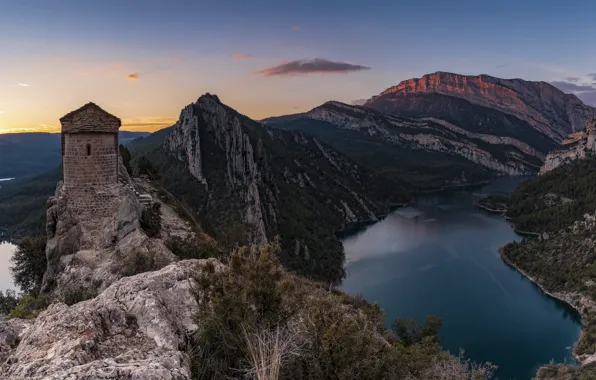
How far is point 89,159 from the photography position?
742 inches

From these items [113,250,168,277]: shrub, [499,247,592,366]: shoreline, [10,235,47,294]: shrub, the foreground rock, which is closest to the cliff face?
[499,247,592,366]: shoreline

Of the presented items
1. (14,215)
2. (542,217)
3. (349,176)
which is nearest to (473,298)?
(542,217)

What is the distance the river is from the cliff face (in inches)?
380

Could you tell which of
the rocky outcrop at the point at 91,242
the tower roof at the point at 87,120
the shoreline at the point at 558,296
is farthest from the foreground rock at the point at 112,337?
the shoreline at the point at 558,296

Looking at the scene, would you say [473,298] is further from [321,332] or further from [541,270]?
[321,332]

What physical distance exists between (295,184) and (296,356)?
431ft

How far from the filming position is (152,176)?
1538 inches

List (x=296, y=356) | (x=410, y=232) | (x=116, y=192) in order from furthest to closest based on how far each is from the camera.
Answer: (x=410, y=232), (x=116, y=192), (x=296, y=356)

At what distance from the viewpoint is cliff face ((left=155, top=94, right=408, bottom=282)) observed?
285 ft

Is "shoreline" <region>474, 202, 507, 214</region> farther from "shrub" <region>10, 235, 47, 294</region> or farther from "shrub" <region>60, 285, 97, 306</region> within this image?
"shrub" <region>60, 285, 97, 306</region>

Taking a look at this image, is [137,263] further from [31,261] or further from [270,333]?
[31,261]

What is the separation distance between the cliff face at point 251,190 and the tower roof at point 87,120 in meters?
47.7

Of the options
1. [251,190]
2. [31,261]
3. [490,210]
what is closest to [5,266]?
[251,190]

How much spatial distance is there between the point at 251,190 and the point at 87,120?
246 ft
